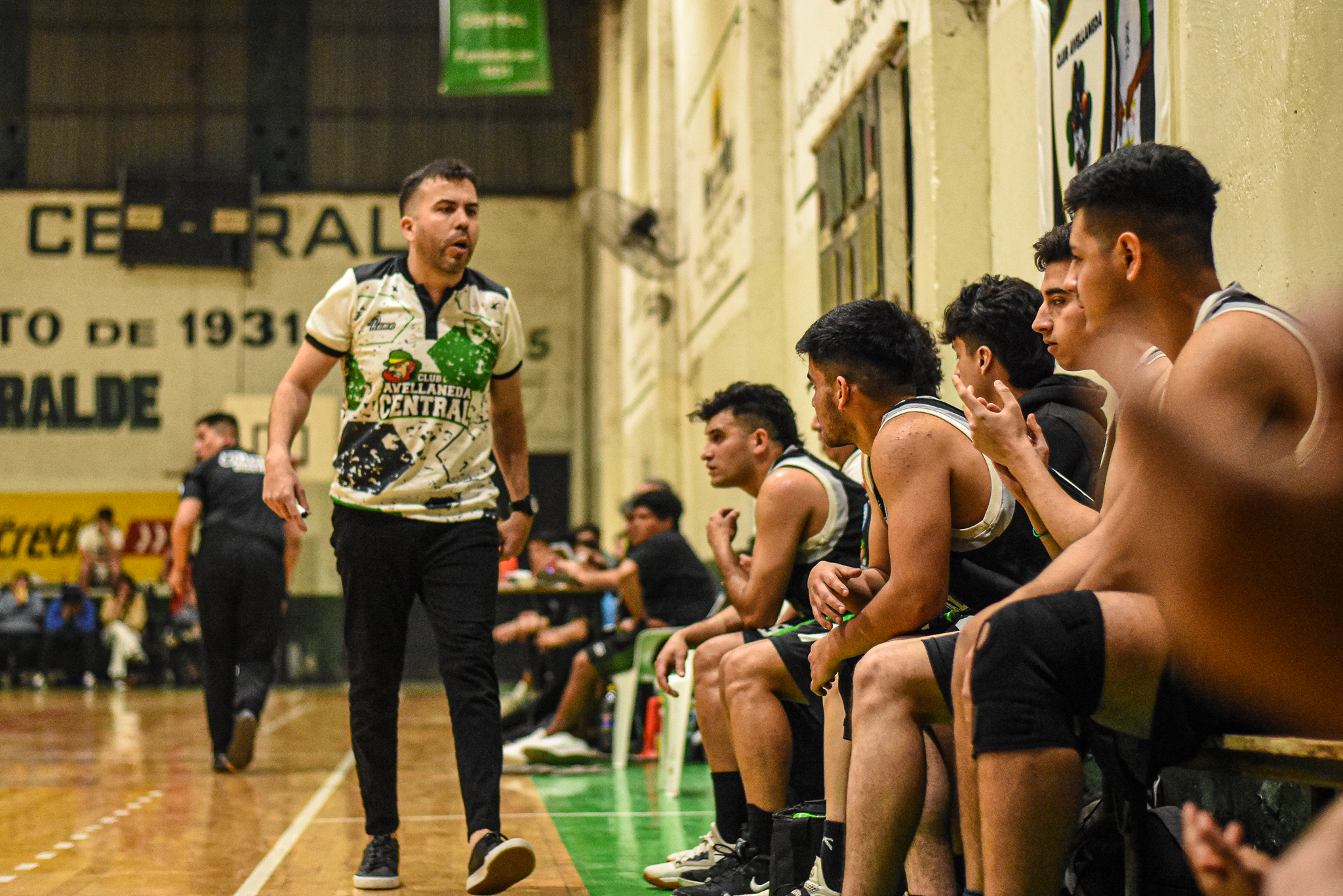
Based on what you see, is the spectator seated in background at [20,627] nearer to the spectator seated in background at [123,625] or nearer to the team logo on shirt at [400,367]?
the spectator seated in background at [123,625]

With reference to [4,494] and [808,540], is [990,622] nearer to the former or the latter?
[808,540]

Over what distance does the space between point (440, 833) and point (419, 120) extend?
1523 centimetres

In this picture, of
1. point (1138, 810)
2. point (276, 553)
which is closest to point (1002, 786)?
point (1138, 810)

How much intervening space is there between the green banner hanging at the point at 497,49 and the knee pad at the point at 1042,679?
10.2 meters

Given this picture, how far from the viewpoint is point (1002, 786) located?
1676mm

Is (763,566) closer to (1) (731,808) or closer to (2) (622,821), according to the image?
(1) (731,808)

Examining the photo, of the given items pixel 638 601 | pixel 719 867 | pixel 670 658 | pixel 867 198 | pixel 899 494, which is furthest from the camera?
pixel 638 601

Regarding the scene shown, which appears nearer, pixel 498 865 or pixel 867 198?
pixel 498 865

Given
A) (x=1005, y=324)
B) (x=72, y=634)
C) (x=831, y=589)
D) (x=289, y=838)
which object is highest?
(x=1005, y=324)

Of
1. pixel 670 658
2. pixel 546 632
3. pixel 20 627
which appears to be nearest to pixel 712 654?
pixel 670 658

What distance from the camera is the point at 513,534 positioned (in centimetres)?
349

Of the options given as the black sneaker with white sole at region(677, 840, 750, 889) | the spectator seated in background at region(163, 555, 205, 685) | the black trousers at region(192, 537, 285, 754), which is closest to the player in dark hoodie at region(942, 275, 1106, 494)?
the black sneaker with white sole at region(677, 840, 750, 889)

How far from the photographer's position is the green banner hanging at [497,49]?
1133cm

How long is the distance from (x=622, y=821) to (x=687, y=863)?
119 centimetres
